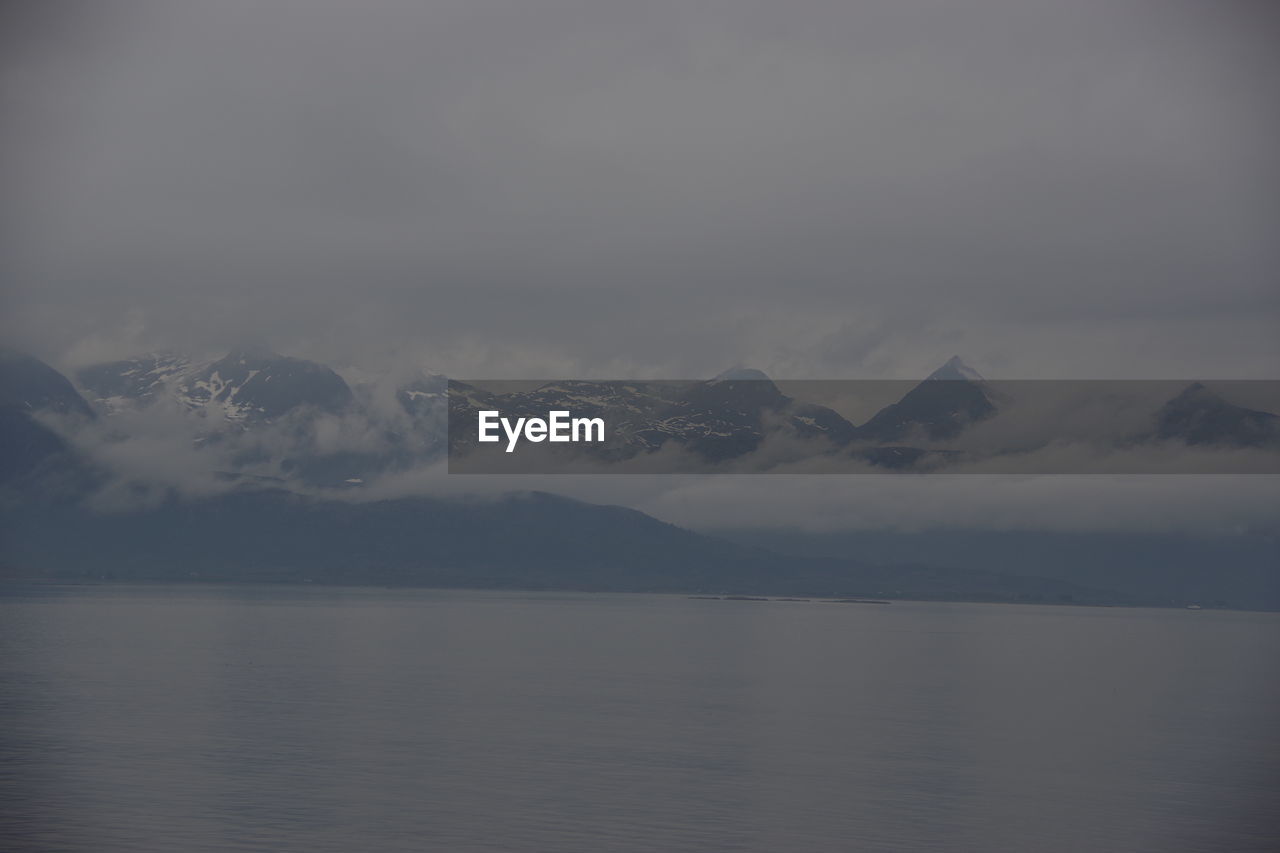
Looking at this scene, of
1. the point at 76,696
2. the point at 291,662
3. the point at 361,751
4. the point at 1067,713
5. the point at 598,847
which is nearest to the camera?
the point at 598,847

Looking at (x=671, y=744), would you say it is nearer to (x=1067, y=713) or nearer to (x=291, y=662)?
(x=1067, y=713)

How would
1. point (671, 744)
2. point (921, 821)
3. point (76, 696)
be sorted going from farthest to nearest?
point (76, 696) < point (671, 744) < point (921, 821)

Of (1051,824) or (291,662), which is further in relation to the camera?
(291,662)

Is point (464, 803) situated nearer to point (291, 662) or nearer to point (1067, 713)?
point (1067, 713)

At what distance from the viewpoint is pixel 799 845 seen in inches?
2746

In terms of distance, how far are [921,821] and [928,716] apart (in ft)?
187

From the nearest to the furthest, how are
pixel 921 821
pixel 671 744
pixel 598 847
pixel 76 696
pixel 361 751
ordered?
pixel 598 847, pixel 921 821, pixel 361 751, pixel 671 744, pixel 76 696

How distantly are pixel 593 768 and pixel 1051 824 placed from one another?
99.0ft

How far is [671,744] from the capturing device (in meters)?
104

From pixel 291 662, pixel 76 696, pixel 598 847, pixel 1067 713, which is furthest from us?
pixel 291 662

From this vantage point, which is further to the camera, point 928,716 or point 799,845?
point 928,716

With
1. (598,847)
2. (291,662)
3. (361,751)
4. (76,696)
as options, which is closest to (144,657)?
(291,662)

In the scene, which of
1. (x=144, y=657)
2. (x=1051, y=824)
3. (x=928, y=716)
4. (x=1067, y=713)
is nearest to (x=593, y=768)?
(x=1051, y=824)

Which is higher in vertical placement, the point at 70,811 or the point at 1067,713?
the point at 70,811
